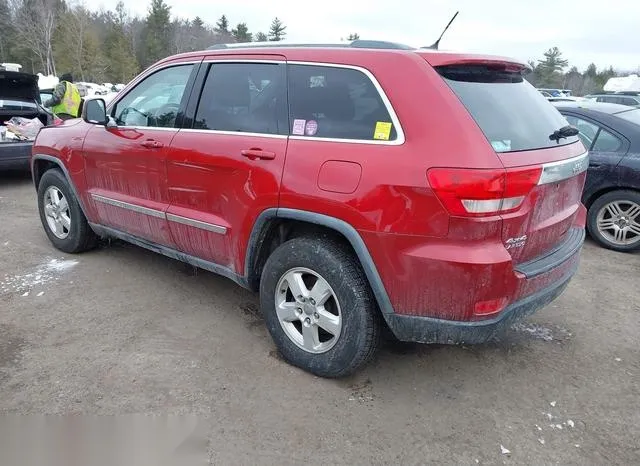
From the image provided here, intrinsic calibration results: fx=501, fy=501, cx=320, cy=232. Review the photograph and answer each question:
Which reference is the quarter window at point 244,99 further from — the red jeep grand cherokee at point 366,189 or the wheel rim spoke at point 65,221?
the wheel rim spoke at point 65,221

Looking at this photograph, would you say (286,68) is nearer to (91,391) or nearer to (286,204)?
(286,204)

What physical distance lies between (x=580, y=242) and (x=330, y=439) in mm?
1962

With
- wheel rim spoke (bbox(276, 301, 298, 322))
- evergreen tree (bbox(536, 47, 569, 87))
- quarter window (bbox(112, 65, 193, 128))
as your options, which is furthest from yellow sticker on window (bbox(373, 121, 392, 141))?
evergreen tree (bbox(536, 47, 569, 87))

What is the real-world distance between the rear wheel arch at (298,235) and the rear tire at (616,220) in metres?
3.92

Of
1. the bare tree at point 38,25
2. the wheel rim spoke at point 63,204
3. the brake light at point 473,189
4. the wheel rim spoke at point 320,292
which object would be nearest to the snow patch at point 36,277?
the wheel rim spoke at point 63,204

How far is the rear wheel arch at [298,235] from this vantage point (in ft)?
8.49

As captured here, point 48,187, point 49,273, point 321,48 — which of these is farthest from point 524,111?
point 48,187

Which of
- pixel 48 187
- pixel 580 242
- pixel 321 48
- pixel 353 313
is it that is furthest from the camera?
pixel 48 187

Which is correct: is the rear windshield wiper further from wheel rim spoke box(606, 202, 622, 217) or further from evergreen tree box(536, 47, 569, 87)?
evergreen tree box(536, 47, 569, 87)

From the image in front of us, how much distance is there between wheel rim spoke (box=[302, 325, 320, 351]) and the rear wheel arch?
49 cm

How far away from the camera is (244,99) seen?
3.24 metres

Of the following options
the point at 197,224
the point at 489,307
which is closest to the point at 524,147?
the point at 489,307

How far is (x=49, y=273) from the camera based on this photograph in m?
4.43

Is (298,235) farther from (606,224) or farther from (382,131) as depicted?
(606,224)
